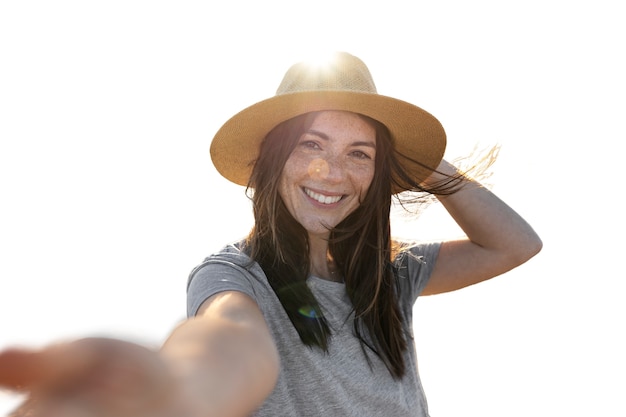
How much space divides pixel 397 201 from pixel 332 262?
1.75 feet

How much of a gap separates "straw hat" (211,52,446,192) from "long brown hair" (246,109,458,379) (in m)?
0.06

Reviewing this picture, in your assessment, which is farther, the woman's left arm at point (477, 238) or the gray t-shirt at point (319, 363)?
the woman's left arm at point (477, 238)

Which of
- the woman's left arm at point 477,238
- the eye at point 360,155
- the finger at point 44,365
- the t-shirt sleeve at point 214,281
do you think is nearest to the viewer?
the finger at point 44,365

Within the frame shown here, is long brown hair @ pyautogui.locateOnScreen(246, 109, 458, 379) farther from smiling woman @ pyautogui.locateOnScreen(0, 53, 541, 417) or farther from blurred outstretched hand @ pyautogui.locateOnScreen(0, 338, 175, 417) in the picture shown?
blurred outstretched hand @ pyautogui.locateOnScreen(0, 338, 175, 417)

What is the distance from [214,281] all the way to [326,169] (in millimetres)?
913

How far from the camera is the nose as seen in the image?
278 centimetres

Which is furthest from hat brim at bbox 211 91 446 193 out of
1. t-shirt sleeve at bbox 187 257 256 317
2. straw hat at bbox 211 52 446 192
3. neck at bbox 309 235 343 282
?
t-shirt sleeve at bbox 187 257 256 317

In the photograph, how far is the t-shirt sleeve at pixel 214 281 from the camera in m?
2.01

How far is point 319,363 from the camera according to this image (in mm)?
2482

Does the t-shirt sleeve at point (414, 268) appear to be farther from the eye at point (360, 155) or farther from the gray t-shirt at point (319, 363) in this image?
the eye at point (360, 155)

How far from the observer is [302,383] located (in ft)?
8.02

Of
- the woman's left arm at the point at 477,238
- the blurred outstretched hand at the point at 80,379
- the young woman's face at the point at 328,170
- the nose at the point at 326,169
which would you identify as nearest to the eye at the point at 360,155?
the young woman's face at the point at 328,170

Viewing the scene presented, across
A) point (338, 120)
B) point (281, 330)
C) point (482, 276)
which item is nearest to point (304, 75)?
point (338, 120)

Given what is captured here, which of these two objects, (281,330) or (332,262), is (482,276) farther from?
(281,330)
